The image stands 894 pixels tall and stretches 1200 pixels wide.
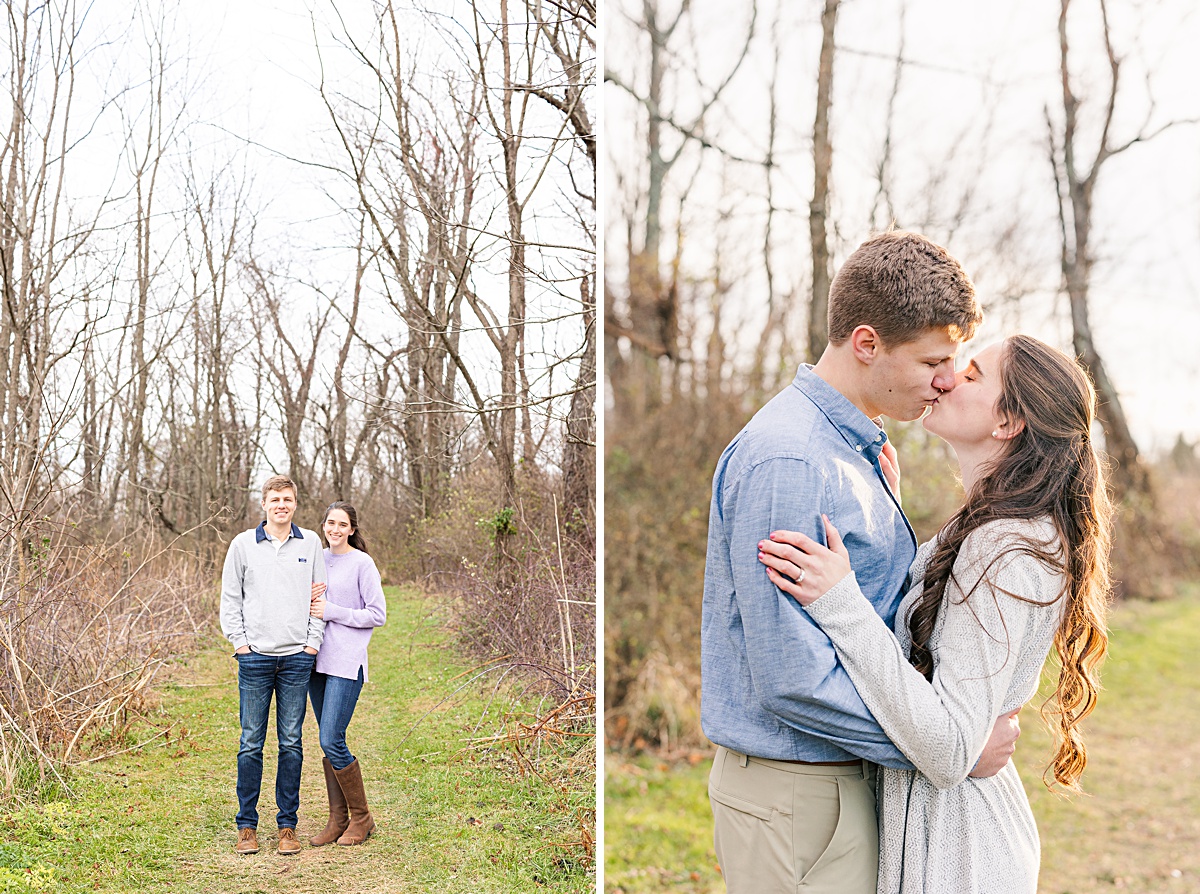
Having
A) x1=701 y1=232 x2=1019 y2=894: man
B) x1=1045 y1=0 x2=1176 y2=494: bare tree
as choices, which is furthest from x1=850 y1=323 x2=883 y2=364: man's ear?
x1=1045 y1=0 x2=1176 y2=494: bare tree

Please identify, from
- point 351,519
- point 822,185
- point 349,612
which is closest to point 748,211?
point 822,185

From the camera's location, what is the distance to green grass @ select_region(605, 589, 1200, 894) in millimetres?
4172

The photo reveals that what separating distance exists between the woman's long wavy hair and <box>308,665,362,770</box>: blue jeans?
5.59ft

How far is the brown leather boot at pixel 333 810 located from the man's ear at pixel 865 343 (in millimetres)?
1930

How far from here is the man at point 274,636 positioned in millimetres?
2559

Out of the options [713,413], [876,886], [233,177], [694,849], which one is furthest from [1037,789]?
[233,177]

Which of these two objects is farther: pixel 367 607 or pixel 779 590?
pixel 367 607

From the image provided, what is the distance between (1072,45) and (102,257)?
5.46 meters

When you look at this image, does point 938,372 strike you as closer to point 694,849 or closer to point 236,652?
point 236,652

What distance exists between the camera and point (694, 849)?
14.1 feet

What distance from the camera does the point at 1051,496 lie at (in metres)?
1.58

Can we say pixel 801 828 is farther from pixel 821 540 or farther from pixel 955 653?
pixel 821 540

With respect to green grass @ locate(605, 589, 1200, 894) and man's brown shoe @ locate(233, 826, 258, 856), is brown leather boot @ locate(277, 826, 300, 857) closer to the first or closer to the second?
man's brown shoe @ locate(233, 826, 258, 856)

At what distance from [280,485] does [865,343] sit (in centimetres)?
171
